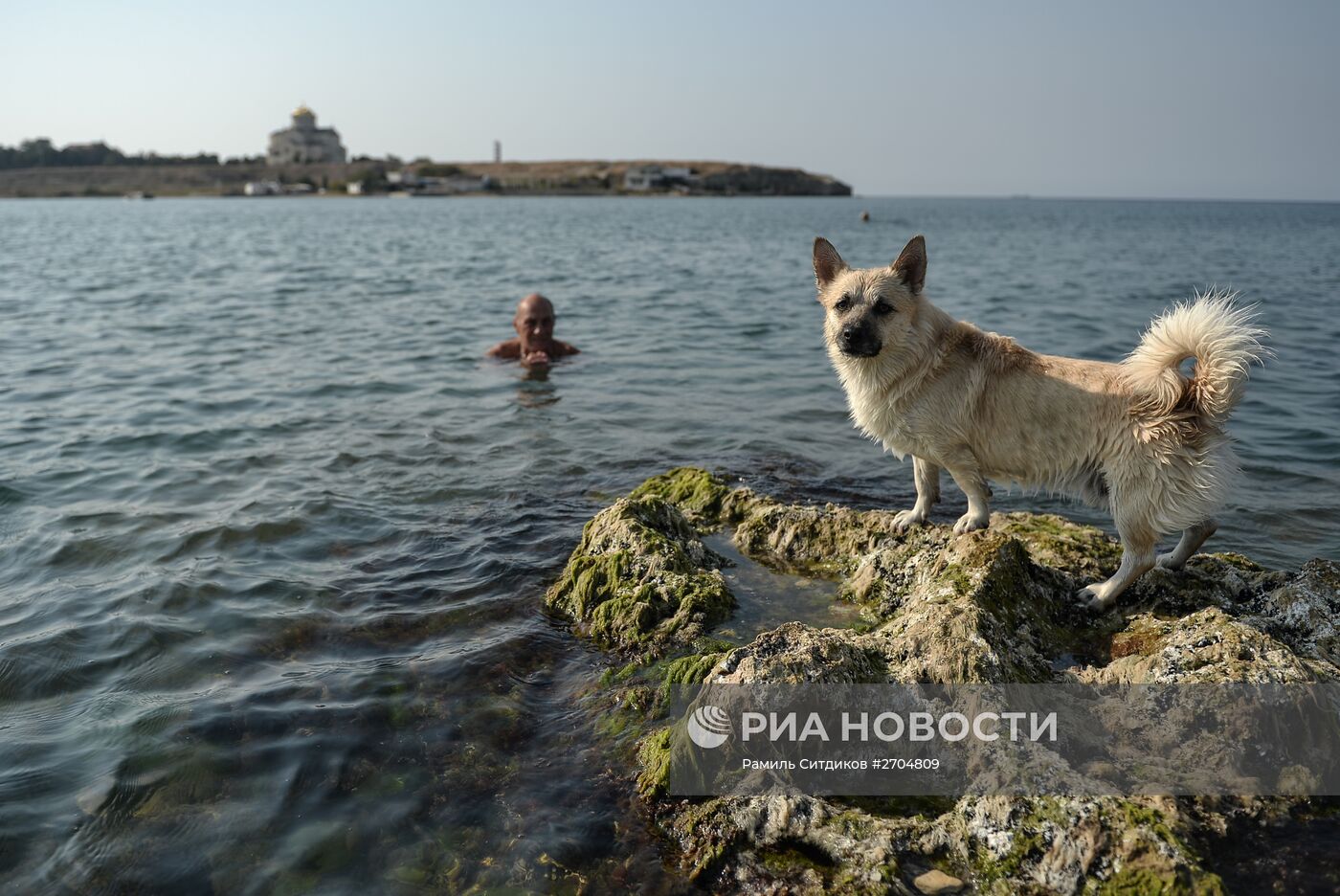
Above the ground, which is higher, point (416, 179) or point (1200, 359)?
point (416, 179)

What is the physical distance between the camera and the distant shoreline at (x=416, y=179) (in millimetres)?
137875

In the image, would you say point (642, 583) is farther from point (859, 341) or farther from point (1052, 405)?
point (1052, 405)

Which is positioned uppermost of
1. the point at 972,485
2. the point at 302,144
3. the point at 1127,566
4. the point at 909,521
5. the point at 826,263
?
the point at 302,144

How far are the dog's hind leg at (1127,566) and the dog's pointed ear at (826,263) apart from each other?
246cm

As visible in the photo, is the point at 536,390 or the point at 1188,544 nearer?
the point at 1188,544

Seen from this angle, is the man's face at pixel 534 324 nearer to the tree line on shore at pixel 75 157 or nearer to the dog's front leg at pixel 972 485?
the dog's front leg at pixel 972 485

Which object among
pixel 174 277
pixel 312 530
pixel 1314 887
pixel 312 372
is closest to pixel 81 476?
pixel 312 530

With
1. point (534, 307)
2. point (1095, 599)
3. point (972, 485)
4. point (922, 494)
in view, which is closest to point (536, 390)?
point (534, 307)

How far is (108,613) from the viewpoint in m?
5.86

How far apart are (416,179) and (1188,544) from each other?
165372 millimetres

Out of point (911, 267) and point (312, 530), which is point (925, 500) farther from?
point (312, 530)

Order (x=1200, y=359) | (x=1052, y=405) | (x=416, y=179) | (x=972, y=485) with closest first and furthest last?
(x=1200, y=359) < (x=1052, y=405) < (x=972, y=485) < (x=416, y=179)

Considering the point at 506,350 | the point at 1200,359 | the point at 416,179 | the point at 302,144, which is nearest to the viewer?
the point at 1200,359

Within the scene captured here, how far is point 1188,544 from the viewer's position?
16.3ft
